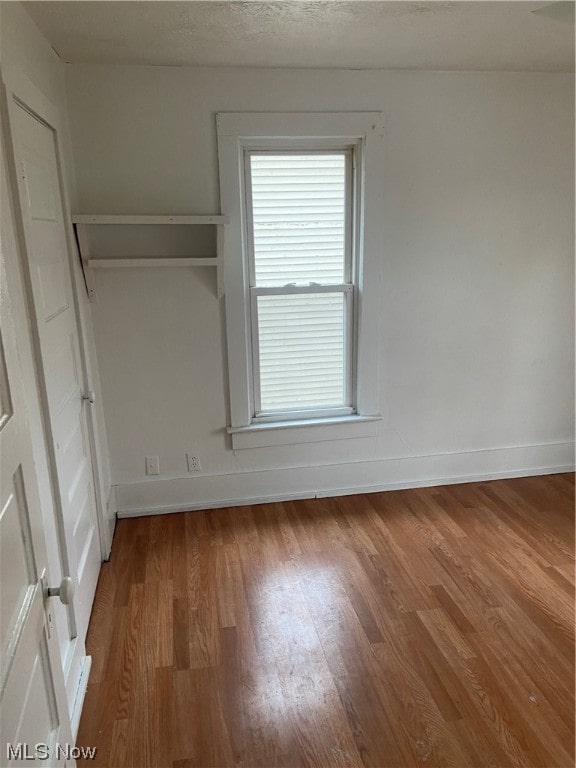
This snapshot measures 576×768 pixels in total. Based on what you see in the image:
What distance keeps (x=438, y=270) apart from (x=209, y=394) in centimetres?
146

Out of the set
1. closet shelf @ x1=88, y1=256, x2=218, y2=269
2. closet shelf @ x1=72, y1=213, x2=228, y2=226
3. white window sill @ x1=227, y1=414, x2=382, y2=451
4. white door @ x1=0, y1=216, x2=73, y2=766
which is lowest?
white window sill @ x1=227, y1=414, x2=382, y2=451

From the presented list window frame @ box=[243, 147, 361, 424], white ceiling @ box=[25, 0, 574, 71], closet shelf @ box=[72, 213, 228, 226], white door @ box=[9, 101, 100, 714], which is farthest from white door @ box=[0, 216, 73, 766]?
window frame @ box=[243, 147, 361, 424]

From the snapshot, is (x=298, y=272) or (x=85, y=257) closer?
(x=85, y=257)

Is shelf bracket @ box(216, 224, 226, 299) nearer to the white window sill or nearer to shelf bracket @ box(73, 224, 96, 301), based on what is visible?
shelf bracket @ box(73, 224, 96, 301)

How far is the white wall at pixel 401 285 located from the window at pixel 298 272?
0.10m

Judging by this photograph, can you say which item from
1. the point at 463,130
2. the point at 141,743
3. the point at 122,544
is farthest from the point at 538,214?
the point at 141,743

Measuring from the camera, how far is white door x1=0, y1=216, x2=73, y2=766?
2.98 feet

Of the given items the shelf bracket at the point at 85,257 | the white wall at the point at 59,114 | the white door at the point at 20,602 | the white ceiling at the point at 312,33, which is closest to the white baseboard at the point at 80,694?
the white wall at the point at 59,114

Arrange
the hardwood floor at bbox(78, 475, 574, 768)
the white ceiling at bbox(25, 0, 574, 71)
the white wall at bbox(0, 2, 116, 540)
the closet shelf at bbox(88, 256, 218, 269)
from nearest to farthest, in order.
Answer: the white wall at bbox(0, 2, 116, 540)
the hardwood floor at bbox(78, 475, 574, 768)
the white ceiling at bbox(25, 0, 574, 71)
the closet shelf at bbox(88, 256, 218, 269)

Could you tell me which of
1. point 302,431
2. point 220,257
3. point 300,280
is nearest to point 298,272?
point 300,280

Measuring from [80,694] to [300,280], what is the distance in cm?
213

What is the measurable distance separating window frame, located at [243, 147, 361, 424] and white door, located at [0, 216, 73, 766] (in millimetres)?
1930

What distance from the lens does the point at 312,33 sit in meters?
2.15

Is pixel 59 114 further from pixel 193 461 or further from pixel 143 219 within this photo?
pixel 193 461
